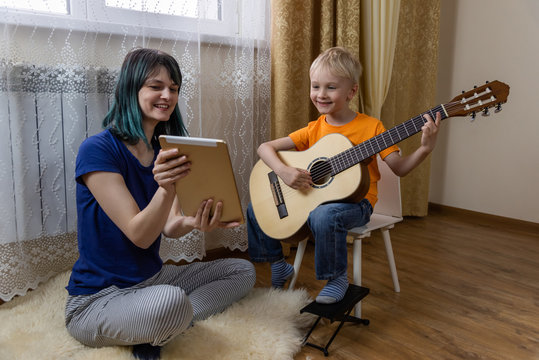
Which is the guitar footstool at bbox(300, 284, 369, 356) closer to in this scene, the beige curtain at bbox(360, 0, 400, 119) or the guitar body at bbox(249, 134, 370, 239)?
the guitar body at bbox(249, 134, 370, 239)

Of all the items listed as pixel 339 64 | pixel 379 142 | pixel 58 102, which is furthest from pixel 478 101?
pixel 58 102

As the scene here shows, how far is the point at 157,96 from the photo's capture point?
4.20ft

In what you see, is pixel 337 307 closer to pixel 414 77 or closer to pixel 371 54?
pixel 371 54

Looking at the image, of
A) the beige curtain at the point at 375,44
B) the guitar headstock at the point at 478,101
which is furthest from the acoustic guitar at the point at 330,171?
the beige curtain at the point at 375,44

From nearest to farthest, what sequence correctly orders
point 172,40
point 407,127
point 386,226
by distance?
point 407,127 < point 386,226 < point 172,40

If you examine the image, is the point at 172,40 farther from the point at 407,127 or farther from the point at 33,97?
the point at 407,127

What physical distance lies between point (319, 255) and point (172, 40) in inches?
38.9

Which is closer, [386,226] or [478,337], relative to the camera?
[478,337]

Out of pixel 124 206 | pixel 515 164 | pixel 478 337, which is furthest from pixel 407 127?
pixel 515 164

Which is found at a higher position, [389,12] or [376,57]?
[389,12]

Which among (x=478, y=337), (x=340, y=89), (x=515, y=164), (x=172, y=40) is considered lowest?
(x=478, y=337)

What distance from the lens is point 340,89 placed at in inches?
62.5

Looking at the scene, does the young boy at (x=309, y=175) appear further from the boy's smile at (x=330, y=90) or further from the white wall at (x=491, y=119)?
the white wall at (x=491, y=119)

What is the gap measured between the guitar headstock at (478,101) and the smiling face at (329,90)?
0.36 meters
